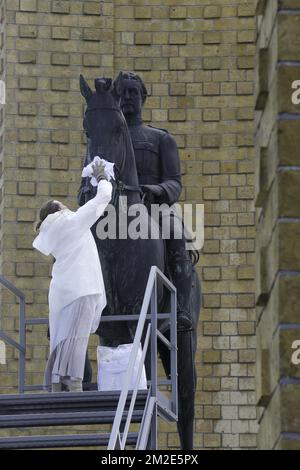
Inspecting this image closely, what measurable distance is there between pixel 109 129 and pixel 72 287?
109cm

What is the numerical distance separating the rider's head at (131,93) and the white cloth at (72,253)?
1.44m

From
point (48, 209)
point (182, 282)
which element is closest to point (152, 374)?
point (48, 209)

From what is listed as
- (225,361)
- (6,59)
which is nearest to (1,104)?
(6,59)

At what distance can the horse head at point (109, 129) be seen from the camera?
10.7 m

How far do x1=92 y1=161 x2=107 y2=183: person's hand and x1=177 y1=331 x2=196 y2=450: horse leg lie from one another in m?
1.66

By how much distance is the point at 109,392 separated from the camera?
9.48m

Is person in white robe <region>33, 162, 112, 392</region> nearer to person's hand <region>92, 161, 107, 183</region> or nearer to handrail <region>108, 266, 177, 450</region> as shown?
person's hand <region>92, 161, 107, 183</region>

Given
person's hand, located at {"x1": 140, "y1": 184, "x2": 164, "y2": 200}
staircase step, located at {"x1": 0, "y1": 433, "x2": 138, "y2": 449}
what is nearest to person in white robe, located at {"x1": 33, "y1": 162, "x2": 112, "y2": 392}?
Result: staircase step, located at {"x1": 0, "y1": 433, "x2": 138, "y2": 449}

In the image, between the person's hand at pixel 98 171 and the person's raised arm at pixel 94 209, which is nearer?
the person's raised arm at pixel 94 209

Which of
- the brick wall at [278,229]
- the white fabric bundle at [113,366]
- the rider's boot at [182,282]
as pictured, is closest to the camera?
the brick wall at [278,229]

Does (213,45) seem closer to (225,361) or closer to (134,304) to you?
(225,361)

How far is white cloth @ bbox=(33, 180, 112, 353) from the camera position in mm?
10164

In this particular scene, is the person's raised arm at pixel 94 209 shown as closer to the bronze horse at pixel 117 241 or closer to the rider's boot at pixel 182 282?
the bronze horse at pixel 117 241


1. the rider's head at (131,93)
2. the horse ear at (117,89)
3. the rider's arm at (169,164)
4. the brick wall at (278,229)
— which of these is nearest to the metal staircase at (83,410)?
the horse ear at (117,89)
